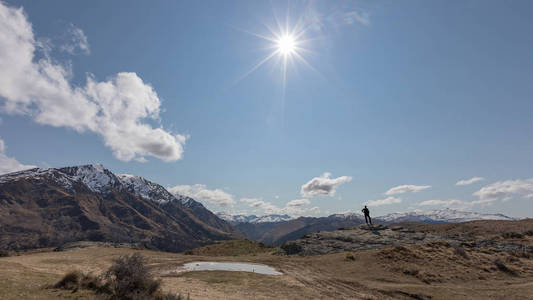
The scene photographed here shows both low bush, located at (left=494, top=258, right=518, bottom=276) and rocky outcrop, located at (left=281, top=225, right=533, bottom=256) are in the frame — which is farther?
rocky outcrop, located at (left=281, top=225, right=533, bottom=256)

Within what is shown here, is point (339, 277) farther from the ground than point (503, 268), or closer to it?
farther from the ground

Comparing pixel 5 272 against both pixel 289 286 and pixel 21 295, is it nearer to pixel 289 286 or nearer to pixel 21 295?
pixel 21 295

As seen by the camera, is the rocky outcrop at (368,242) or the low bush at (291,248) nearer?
the rocky outcrop at (368,242)

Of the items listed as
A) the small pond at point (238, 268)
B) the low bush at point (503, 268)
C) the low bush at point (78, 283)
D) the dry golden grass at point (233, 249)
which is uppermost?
the low bush at point (78, 283)

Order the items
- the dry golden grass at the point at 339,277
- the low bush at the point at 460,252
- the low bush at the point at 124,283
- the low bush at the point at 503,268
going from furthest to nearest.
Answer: the low bush at the point at 460,252 → the low bush at the point at 503,268 → the dry golden grass at the point at 339,277 → the low bush at the point at 124,283

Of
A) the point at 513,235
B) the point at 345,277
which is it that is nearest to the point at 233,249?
the point at 345,277

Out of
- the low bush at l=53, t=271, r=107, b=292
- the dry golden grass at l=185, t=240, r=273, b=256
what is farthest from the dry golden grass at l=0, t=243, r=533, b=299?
the dry golden grass at l=185, t=240, r=273, b=256

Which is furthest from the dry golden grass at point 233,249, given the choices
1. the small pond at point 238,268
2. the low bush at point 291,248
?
the small pond at point 238,268

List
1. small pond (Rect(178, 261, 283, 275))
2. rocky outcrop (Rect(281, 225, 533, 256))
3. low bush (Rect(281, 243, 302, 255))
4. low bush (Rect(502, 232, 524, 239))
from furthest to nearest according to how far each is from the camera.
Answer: low bush (Rect(502, 232, 524, 239)) < low bush (Rect(281, 243, 302, 255)) < rocky outcrop (Rect(281, 225, 533, 256)) < small pond (Rect(178, 261, 283, 275))

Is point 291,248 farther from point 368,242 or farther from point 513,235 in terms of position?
point 513,235

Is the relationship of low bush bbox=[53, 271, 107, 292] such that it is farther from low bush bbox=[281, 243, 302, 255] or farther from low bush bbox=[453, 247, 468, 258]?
low bush bbox=[453, 247, 468, 258]

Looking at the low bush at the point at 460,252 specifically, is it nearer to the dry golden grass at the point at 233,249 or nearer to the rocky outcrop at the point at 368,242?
the rocky outcrop at the point at 368,242

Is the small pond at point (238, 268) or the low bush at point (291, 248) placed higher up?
the low bush at point (291, 248)

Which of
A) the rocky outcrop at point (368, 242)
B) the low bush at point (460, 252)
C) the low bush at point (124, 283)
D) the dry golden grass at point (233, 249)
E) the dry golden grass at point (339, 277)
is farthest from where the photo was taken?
the dry golden grass at point (233, 249)
